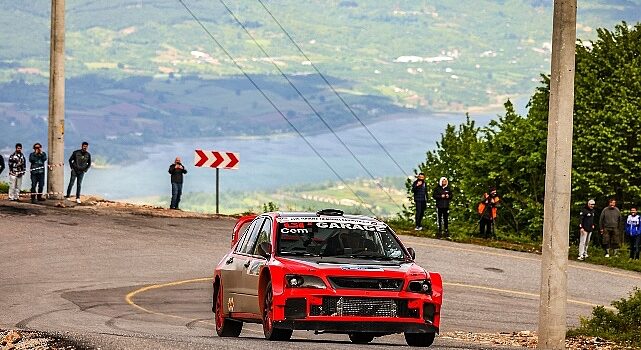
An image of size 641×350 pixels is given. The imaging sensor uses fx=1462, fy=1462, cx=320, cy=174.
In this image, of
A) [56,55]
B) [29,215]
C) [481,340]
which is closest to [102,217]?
[29,215]

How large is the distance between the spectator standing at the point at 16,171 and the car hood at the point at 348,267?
2891 cm

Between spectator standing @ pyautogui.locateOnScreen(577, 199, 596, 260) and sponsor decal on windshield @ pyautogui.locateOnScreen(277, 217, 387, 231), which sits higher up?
sponsor decal on windshield @ pyautogui.locateOnScreen(277, 217, 387, 231)

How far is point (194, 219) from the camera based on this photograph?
45.1m

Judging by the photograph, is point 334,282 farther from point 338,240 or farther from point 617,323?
point 617,323

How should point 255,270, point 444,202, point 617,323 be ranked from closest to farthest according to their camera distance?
1. point 255,270
2. point 617,323
3. point 444,202

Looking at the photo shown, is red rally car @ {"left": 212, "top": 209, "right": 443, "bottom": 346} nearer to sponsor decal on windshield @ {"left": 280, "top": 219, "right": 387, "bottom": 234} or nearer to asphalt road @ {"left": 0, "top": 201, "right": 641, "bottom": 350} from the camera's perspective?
sponsor decal on windshield @ {"left": 280, "top": 219, "right": 387, "bottom": 234}

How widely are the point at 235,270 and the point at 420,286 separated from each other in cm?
299

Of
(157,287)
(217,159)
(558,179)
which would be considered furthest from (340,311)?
(217,159)

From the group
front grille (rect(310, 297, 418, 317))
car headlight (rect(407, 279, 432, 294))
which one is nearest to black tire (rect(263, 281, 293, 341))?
front grille (rect(310, 297, 418, 317))

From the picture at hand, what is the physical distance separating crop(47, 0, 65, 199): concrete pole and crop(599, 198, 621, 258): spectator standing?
1686 centimetres

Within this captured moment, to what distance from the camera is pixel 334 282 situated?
16.9m

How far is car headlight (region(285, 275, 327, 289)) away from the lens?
55.3ft

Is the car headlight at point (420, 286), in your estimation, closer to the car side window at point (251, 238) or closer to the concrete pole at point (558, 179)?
the concrete pole at point (558, 179)

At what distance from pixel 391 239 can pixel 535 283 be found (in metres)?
17.8
